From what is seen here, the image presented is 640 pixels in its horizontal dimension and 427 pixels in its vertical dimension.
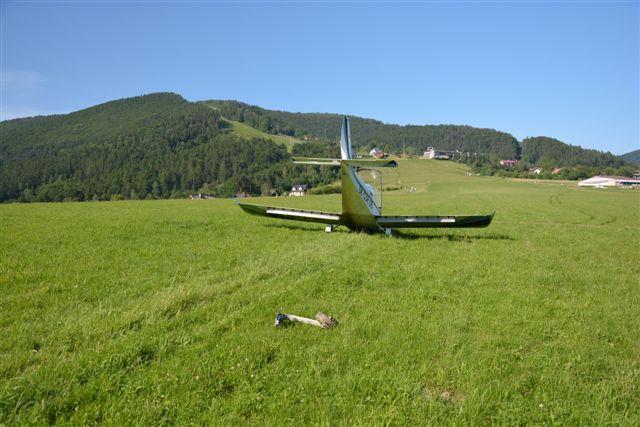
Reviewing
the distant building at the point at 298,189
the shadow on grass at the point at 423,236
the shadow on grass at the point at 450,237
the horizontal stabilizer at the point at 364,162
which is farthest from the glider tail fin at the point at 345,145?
the distant building at the point at 298,189

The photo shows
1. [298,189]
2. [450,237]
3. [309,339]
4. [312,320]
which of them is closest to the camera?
[309,339]

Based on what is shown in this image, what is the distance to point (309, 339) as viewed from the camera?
5988 millimetres

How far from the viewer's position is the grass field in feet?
14.4

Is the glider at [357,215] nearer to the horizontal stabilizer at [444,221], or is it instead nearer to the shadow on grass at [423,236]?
the horizontal stabilizer at [444,221]

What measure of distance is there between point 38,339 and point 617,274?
14603 mm

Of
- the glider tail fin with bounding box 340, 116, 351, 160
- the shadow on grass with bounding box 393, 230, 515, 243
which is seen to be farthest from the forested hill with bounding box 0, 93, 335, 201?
the shadow on grass with bounding box 393, 230, 515, 243

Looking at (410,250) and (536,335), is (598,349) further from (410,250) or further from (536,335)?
(410,250)

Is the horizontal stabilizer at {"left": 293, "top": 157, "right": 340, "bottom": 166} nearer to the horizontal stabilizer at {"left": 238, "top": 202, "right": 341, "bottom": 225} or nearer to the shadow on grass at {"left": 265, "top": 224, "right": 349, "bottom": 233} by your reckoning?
the horizontal stabilizer at {"left": 238, "top": 202, "right": 341, "bottom": 225}

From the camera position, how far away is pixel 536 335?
6.67 metres

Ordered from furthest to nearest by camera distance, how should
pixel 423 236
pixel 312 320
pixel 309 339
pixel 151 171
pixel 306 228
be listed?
pixel 151 171 < pixel 306 228 < pixel 423 236 < pixel 312 320 < pixel 309 339

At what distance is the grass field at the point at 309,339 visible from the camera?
4.38 metres

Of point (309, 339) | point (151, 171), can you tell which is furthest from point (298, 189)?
point (309, 339)

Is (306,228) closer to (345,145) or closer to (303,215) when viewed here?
(303,215)

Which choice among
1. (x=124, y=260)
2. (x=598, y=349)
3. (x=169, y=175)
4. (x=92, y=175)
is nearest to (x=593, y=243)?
(x=598, y=349)
